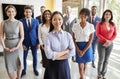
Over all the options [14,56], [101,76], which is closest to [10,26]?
[14,56]

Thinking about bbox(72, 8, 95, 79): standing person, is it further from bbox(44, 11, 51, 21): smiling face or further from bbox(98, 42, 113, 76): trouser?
bbox(44, 11, 51, 21): smiling face

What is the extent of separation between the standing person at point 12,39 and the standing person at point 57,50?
109 cm

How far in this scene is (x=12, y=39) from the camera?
120 inches

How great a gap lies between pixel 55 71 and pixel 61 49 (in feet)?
0.84

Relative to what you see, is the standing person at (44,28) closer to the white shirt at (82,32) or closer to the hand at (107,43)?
the white shirt at (82,32)

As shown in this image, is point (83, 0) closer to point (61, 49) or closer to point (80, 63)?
point (80, 63)

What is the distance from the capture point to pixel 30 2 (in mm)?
6020

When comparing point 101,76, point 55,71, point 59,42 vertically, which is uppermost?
point 59,42

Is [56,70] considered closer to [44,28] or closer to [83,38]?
[83,38]

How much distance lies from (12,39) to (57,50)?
4.01ft

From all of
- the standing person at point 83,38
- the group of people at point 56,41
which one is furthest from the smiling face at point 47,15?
the standing person at point 83,38

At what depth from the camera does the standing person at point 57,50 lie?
2070 mm

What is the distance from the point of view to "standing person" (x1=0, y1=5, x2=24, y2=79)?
301 centimetres

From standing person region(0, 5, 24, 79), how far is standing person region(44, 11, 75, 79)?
1.09 metres
